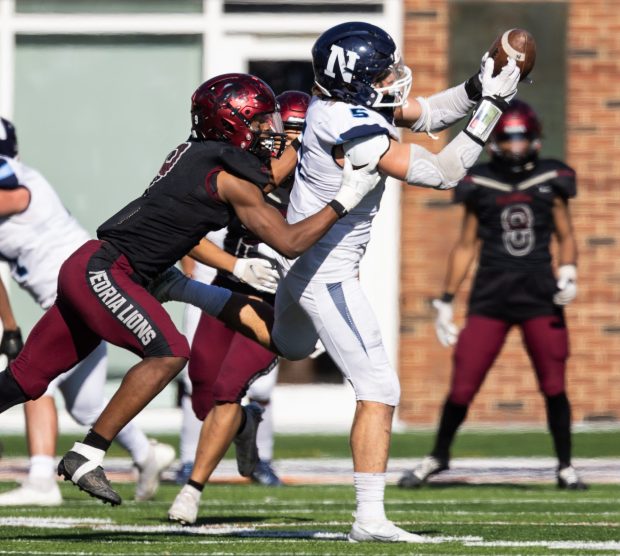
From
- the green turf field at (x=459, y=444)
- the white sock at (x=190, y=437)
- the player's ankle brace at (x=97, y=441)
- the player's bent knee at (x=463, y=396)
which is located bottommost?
the green turf field at (x=459, y=444)

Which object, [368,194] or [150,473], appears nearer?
[368,194]

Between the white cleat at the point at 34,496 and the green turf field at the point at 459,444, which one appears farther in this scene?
the green turf field at the point at 459,444

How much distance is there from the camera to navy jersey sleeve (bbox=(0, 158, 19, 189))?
817cm

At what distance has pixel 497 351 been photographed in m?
9.55

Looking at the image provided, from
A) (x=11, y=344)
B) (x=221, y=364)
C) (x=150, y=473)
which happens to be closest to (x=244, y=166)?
(x=221, y=364)

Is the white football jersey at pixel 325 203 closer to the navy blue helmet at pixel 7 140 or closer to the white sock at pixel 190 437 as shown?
the navy blue helmet at pixel 7 140

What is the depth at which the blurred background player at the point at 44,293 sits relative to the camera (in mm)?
8328

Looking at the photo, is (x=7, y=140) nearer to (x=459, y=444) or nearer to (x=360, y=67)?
(x=360, y=67)

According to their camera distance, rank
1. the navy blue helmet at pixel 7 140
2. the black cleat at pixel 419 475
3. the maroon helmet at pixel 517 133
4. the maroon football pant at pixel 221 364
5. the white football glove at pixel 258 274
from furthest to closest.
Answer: the maroon helmet at pixel 517 133
the black cleat at pixel 419 475
the navy blue helmet at pixel 7 140
the maroon football pant at pixel 221 364
the white football glove at pixel 258 274

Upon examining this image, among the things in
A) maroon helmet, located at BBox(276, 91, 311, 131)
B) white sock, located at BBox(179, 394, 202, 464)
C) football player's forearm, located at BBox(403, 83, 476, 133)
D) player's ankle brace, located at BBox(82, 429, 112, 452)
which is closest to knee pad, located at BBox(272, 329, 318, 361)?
player's ankle brace, located at BBox(82, 429, 112, 452)

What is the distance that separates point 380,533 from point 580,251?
6.74m

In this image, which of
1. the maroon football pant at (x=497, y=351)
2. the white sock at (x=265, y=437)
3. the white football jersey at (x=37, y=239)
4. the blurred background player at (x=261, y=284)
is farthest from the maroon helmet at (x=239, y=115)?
the white sock at (x=265, y=437)

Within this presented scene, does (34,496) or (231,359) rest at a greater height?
Result: (231,359)

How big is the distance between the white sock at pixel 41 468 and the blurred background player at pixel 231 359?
2.74 ft
